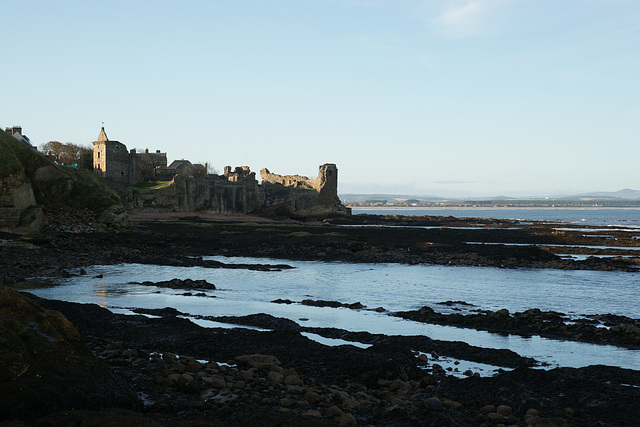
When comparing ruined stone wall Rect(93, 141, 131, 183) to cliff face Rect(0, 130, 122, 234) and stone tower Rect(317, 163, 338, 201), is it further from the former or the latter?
stone tower Rect(317, 163, 338, 201)

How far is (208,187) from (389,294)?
2047 inches

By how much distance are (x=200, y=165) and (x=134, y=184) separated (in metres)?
21.1

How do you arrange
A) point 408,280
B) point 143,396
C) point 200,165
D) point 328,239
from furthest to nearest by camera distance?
1. point 200,165
2. point 328,239
3. point 408,280
4. point 143,396

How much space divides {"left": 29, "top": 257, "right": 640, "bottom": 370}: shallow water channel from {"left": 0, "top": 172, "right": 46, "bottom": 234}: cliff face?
7.87m

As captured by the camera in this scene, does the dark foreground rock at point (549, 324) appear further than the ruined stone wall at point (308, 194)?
No

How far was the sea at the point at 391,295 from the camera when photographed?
13.5m

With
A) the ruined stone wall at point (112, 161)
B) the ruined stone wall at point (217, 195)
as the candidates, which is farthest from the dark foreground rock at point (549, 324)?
the ruined stone wall at point (112, 161)

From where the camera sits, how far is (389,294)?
2167cm

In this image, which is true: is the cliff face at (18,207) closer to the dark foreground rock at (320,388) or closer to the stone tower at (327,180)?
the dark foreground rock at (320,388)

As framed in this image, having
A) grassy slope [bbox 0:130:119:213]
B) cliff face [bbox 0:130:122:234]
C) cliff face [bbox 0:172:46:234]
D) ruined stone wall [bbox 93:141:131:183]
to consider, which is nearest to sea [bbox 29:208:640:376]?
cliff face [bbox 0:172:46:234]

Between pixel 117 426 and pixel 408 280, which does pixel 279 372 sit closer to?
pixel 117 426

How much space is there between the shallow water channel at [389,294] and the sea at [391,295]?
3 centimetres

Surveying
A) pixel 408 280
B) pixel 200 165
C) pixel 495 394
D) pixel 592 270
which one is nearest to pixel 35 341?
pixel 495 394

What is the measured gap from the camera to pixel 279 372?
375 inches
